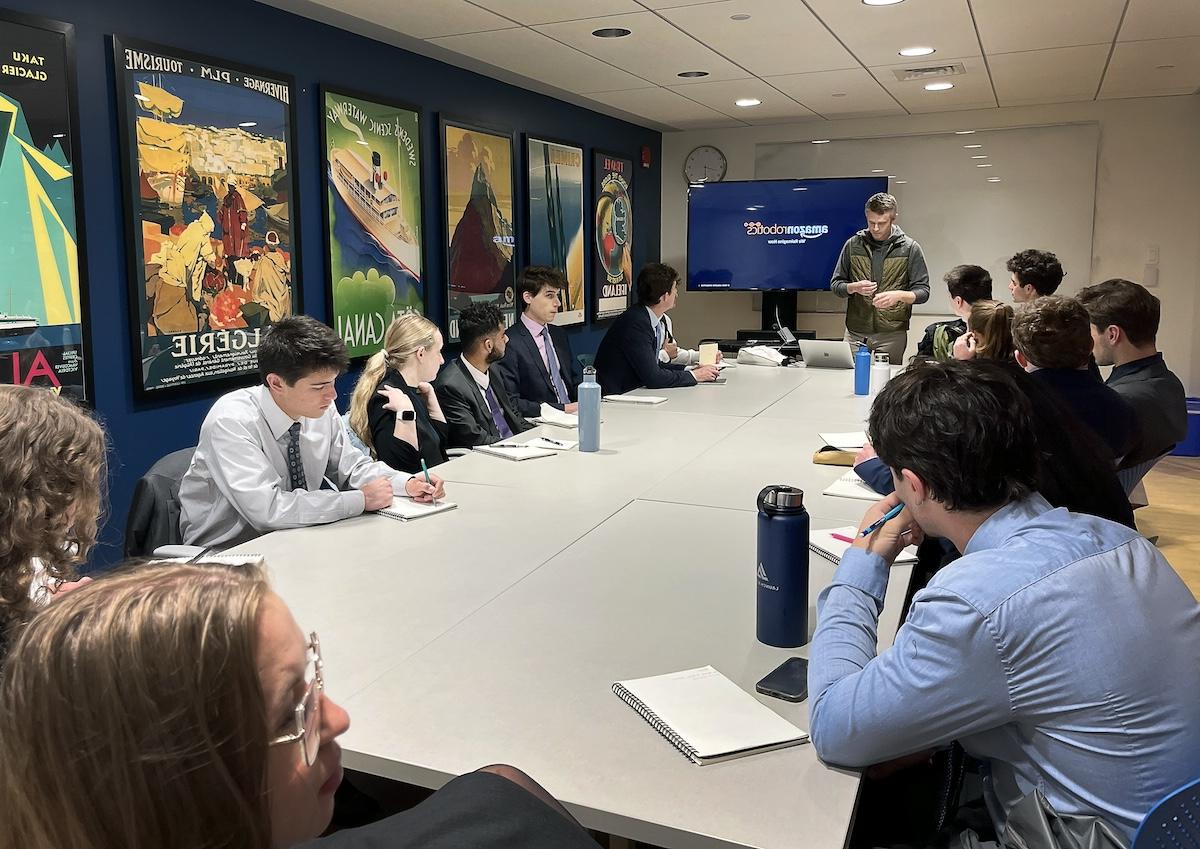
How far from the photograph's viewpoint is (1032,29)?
453 centimetres

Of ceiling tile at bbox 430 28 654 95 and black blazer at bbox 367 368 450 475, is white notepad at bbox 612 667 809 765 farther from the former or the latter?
ceiling tile at bbox 430 28 654 95

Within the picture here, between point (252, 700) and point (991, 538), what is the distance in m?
1.09

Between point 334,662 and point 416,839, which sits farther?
point 334,662

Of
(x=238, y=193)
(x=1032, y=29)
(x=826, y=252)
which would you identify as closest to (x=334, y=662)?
(x=238, y=193)

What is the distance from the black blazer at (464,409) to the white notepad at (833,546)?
69.9 inches

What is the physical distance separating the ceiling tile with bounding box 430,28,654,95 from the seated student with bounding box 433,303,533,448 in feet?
5.07

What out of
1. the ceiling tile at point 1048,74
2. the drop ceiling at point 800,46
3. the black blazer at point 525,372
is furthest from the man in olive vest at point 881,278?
the black blazer at point 525,372

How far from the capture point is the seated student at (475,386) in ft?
12.4

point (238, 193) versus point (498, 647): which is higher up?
point (238, 193)

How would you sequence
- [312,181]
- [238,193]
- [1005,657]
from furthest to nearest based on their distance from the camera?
[312,181] → [238,193] → [1005,657]

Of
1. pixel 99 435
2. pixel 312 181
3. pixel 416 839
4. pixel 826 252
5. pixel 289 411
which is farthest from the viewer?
pixel 826 252

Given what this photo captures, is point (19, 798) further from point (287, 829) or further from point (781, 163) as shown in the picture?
point (781, 163)

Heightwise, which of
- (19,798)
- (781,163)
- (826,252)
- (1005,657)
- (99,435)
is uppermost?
(781,163)

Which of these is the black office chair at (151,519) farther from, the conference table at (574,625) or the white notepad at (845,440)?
the white notepad at (845,440)
